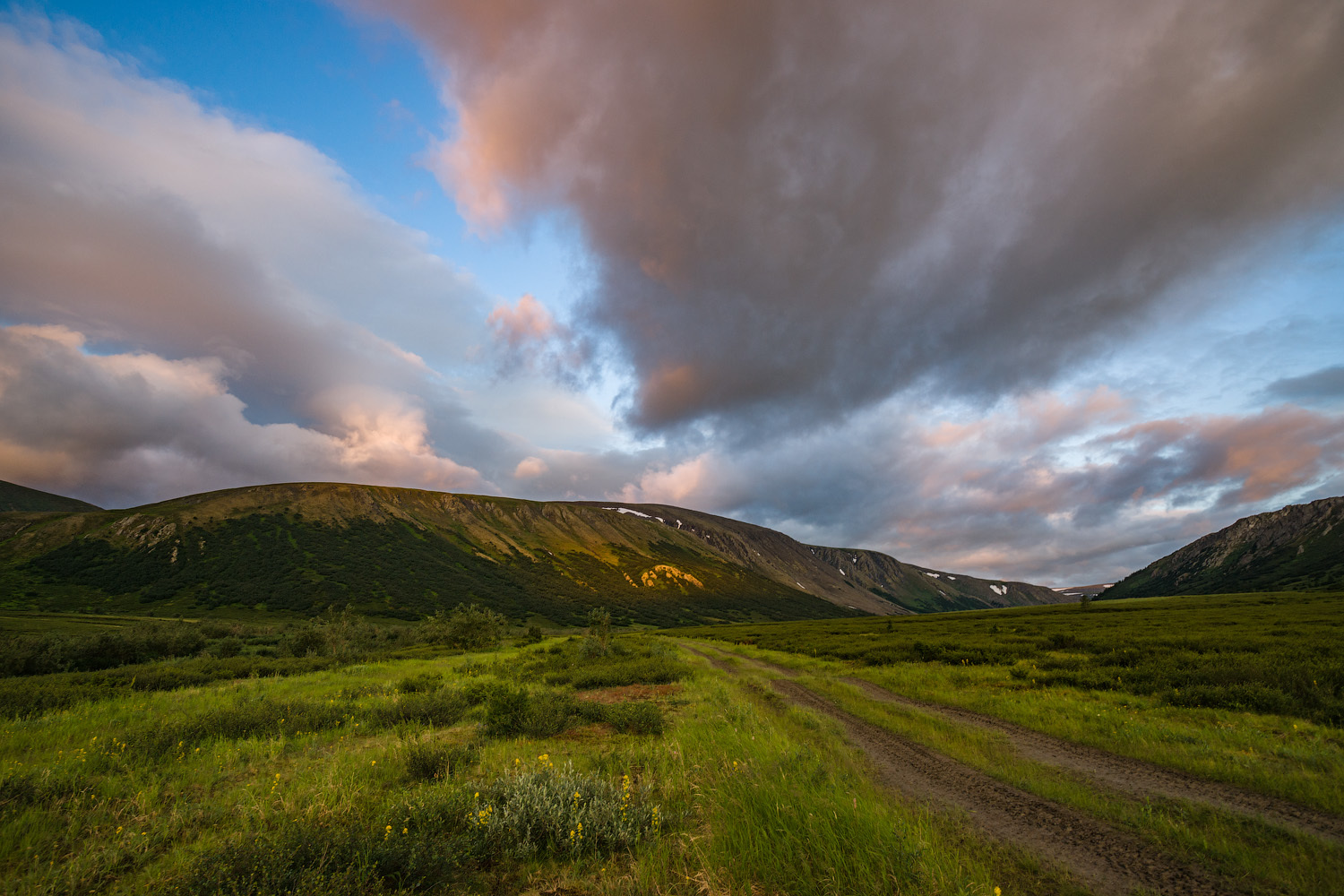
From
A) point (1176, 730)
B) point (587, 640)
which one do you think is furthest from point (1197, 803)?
point (587, 640)

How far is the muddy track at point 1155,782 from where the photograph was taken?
699 cm

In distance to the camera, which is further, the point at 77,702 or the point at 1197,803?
the point at 77,702

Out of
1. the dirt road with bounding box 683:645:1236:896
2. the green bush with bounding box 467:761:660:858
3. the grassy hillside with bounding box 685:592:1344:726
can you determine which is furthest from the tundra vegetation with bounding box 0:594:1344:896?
the dirt road with bounding box 683:645:1236:896

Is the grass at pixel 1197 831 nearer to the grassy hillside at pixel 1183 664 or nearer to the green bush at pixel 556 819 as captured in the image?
the green bush at pixel 556 819

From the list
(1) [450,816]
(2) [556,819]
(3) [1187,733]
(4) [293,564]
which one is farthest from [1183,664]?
(4) [293,564]

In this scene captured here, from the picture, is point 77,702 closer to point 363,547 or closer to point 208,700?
point 208,700

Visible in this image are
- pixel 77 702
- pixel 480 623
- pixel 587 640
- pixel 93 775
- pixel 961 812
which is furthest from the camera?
pixel 480 623

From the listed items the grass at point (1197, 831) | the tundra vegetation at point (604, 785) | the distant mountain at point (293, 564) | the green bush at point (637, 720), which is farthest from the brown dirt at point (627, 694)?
the distant mountain at point (293, 564)

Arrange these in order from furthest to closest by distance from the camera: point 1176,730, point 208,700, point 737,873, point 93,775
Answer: point 208,700, point 1176,730, point 93,775, point 737,873

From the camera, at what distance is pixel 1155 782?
8.69 meters

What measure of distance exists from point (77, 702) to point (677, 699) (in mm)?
17651

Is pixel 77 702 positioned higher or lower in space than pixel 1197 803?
lower

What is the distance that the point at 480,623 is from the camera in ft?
175

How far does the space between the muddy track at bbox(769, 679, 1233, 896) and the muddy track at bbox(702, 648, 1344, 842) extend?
1.99 m
